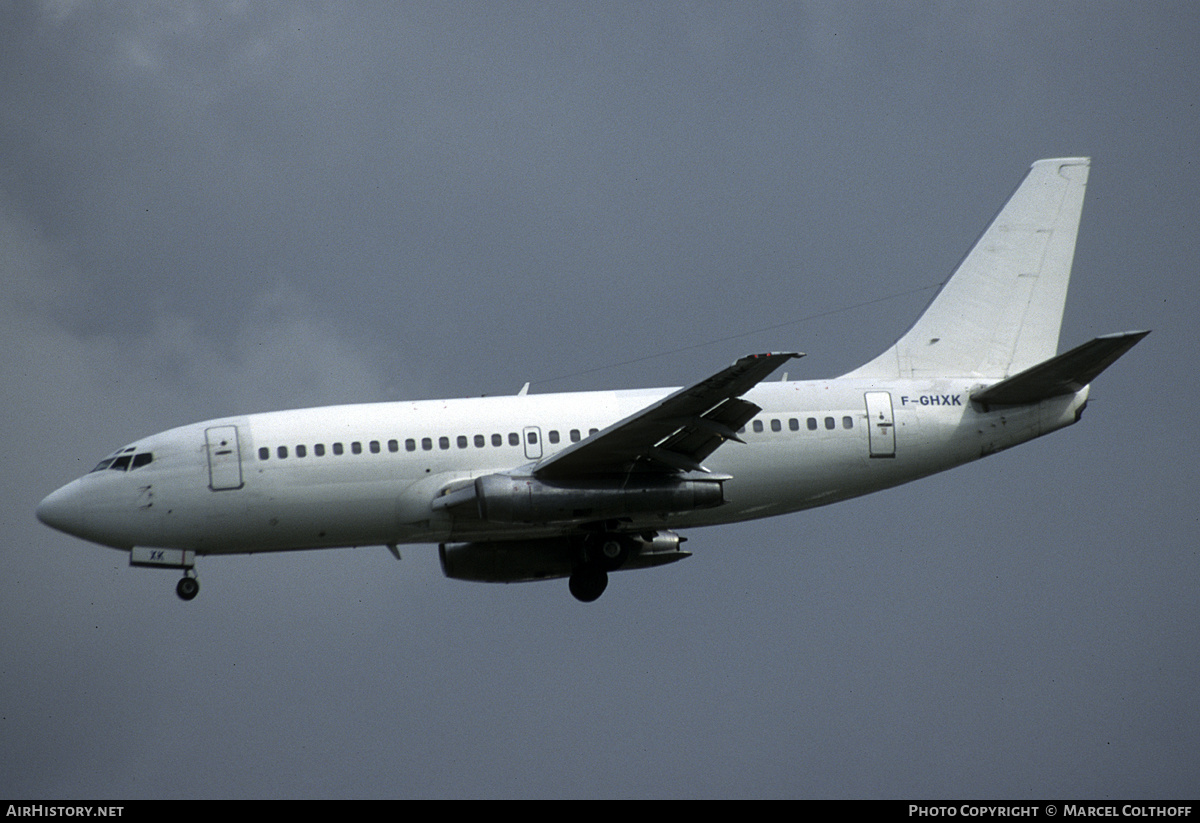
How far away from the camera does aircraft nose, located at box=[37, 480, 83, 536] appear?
1439 inches

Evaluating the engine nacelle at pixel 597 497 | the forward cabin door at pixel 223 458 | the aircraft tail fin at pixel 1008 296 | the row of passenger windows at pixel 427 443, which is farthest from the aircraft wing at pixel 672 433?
the forward cabin door at pixel 223 458

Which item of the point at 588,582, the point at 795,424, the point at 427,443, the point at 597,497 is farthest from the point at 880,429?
the point at 427,443

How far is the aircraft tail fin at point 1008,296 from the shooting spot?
132 feet

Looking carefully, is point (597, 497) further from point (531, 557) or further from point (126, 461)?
point (126, 461)

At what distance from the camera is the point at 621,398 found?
38.0m

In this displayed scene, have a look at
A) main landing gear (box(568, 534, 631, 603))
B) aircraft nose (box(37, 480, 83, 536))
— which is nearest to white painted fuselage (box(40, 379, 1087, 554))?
aircraft nose (box(37, 480, 83, 536))

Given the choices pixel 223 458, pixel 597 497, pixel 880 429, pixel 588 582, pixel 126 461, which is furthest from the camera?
pixel 588 582

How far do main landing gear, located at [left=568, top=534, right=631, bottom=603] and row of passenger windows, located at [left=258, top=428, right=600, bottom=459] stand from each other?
282 centimetres

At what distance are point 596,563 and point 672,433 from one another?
5261 mm

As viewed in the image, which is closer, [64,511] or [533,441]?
[64,511]

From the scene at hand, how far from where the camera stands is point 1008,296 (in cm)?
4131
